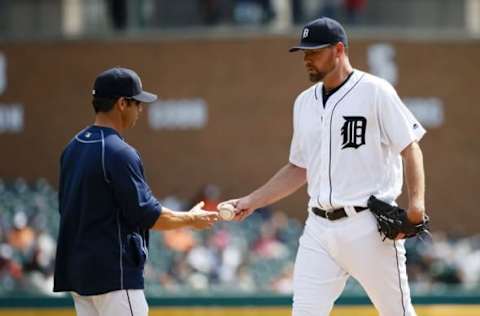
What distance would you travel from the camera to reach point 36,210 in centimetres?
1562

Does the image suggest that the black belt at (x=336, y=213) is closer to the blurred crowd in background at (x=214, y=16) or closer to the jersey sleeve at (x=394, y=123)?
the jersey sleeve at (x=394, y=123)

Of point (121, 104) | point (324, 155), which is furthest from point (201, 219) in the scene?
point (324, 155)

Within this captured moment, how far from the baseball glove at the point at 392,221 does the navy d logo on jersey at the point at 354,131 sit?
0.30 meters

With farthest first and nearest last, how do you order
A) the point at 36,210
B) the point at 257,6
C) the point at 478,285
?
the point at 257,6 → the point at 36,210 → the point at 478,285

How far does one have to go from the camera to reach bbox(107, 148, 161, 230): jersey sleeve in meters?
5.70

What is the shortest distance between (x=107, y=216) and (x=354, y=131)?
1.49m

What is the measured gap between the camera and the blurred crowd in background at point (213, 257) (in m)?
13.0

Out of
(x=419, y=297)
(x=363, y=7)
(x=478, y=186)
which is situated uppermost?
(x=363, y=7)

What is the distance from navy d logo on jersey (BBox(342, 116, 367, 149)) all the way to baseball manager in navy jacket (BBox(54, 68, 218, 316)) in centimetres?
114

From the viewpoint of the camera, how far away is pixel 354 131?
648cm

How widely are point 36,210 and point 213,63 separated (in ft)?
13.7

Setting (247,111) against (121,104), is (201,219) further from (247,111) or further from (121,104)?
(247,111)

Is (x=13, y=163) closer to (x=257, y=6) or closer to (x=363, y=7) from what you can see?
(x=257, y=6)

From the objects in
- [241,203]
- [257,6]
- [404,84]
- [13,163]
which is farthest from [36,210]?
[241,203]
